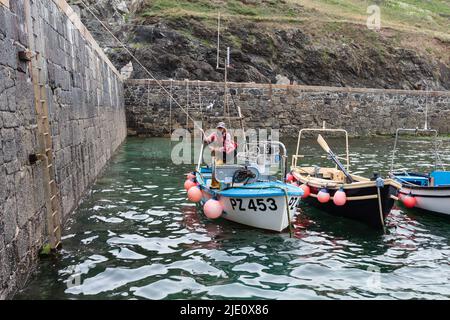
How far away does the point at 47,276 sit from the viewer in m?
5.64

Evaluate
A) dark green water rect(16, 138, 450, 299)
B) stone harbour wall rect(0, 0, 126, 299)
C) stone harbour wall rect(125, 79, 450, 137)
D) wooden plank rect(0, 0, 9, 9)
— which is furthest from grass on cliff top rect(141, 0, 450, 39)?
wooden plank rect(0, 0, 9, 9)

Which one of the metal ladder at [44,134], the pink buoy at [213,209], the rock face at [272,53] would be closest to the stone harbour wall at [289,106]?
the rock face at [272,53]

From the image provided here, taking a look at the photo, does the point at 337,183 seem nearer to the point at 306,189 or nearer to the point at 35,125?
the point at 306,189

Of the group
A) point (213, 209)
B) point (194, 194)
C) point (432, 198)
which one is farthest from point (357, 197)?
point (194, 194)

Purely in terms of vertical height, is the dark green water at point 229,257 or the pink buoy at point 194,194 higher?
the pink buoy at point 194,194

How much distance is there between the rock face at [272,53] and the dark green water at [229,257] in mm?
21222

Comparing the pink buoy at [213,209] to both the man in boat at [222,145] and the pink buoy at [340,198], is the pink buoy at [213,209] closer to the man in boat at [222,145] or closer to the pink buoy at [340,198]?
the man in boat at [222,145]

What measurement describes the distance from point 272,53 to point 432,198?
24.5 metres

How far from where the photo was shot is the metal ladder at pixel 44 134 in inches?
240

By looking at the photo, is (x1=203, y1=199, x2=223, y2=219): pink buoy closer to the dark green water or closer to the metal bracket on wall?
the dark green water

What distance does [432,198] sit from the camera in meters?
9.47

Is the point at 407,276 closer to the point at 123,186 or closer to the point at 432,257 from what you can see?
the point at 432,257

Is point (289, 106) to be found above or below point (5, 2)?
below

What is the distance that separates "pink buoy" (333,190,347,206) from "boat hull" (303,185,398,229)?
86 mm
